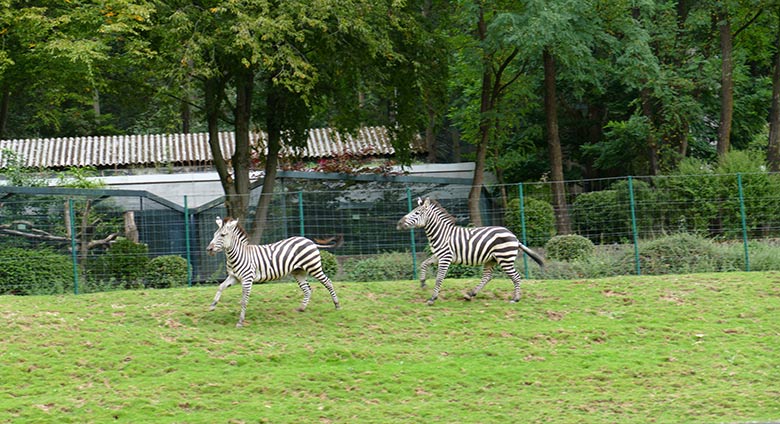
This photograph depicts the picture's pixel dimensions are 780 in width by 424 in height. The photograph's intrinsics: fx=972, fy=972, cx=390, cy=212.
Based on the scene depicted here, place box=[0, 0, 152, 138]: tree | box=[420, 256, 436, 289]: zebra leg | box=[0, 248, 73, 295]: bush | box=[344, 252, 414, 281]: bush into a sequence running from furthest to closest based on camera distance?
box=[0, 0, 152, 138]: tree < box=[344, 252, 414, 281]: bush < box=[0, 248, 73, 295]: bush < box=[420, 256, 436, 289]: zebra leg

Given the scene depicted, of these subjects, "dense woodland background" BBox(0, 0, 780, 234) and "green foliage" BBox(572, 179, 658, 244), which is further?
"green foliage" BBox(572, 179, 658, 244)

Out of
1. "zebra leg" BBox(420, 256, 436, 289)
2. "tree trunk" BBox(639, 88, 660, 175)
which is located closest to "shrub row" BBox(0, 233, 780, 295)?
"zebra leg" BBox(420, 256, 436, 289)

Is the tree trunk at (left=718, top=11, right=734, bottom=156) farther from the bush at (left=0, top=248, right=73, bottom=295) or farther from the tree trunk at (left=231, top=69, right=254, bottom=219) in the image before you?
the bush at (left=0, top=248, right=73, bottom=295)

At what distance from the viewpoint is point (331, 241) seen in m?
23.0

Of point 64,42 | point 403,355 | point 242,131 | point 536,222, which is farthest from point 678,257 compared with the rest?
point 64,42

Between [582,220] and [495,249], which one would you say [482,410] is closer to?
[495,249]

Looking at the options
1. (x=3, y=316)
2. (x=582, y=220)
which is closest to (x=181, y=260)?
(x=3, y=316)

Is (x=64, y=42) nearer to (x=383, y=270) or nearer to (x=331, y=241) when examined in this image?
(x=331, y=241)

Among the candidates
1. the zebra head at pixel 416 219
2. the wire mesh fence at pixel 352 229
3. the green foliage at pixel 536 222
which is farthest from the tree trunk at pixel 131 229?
the green foliage at pixel 536 222

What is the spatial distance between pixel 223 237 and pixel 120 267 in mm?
5456

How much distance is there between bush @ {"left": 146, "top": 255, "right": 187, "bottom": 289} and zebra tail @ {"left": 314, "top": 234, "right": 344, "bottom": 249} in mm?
3384

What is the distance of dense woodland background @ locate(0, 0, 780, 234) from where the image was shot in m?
23.0

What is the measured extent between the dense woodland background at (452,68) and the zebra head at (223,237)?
487cm

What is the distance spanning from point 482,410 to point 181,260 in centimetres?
1032
